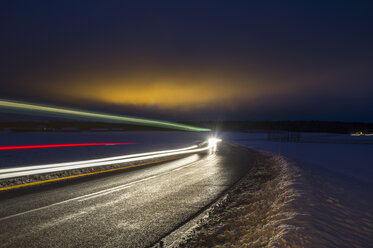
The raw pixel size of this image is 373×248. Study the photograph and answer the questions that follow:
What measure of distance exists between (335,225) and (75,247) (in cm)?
458

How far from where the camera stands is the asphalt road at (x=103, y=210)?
3.79m

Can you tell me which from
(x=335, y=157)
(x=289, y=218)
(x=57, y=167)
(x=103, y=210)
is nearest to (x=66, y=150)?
(x=57, y=167)

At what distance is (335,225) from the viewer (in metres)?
4.01

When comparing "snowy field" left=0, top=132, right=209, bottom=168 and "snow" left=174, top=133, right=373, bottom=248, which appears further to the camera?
"snowy field" left=0, top=132, right=209, bottom=168

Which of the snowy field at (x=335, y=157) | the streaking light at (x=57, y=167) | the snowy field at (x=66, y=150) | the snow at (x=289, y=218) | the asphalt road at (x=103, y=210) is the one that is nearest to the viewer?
the snow at (x=289, y=218)

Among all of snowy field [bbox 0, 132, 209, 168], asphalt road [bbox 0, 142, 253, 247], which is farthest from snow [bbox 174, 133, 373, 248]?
snowy field [bbox 0, 132, 209, 168]

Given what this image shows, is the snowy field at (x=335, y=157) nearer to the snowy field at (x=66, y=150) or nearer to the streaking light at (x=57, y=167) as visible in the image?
the streaking light at (x=57, y=167)

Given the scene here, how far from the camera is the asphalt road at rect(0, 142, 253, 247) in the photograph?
379 cm

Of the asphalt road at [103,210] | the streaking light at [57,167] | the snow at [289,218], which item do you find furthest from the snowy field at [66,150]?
the snow at [289,218]

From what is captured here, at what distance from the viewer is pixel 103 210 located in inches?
202

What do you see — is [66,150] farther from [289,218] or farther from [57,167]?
[289,218]

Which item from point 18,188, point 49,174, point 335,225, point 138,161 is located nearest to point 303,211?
point 335,225

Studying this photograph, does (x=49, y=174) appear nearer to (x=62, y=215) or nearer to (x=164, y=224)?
(x=62, y=215)

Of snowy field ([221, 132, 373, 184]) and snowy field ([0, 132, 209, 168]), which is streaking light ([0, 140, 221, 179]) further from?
snowy field ([221, 132, 373, 184])
